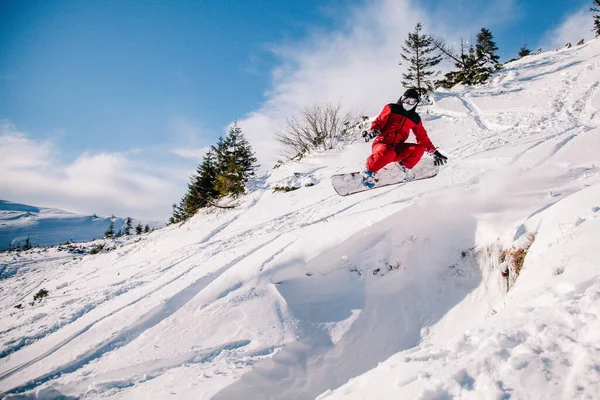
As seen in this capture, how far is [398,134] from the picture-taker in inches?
226

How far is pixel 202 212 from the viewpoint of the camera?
16.6m

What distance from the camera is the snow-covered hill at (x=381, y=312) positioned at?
1.65 metres

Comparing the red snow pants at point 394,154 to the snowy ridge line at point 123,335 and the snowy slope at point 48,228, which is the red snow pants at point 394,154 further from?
the snowy slope at point 48,228

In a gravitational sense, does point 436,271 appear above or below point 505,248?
below

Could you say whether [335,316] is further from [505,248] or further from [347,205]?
[347,205]

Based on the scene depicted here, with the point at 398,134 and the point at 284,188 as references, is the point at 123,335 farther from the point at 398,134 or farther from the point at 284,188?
the point at 284,188

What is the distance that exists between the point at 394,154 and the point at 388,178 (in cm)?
132

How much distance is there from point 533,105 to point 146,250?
19.7m

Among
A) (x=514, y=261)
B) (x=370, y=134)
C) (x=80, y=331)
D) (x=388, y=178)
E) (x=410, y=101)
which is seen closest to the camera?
(x=514, y=261)

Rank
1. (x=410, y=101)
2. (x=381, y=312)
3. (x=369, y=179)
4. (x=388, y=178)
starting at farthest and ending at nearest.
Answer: (x=388, y=178) < (x=369, y=179) < (x=410, y=101) < (x=381, y=312)

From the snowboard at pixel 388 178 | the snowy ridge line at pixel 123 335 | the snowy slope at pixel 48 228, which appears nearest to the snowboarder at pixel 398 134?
the snowboard at pixel 388 178

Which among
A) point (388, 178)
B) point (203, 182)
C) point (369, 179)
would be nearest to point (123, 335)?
point (369, 179)

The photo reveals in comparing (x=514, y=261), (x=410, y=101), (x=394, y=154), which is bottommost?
(x=514, y=261)

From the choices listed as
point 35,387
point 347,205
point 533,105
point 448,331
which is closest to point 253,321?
point 448,331
